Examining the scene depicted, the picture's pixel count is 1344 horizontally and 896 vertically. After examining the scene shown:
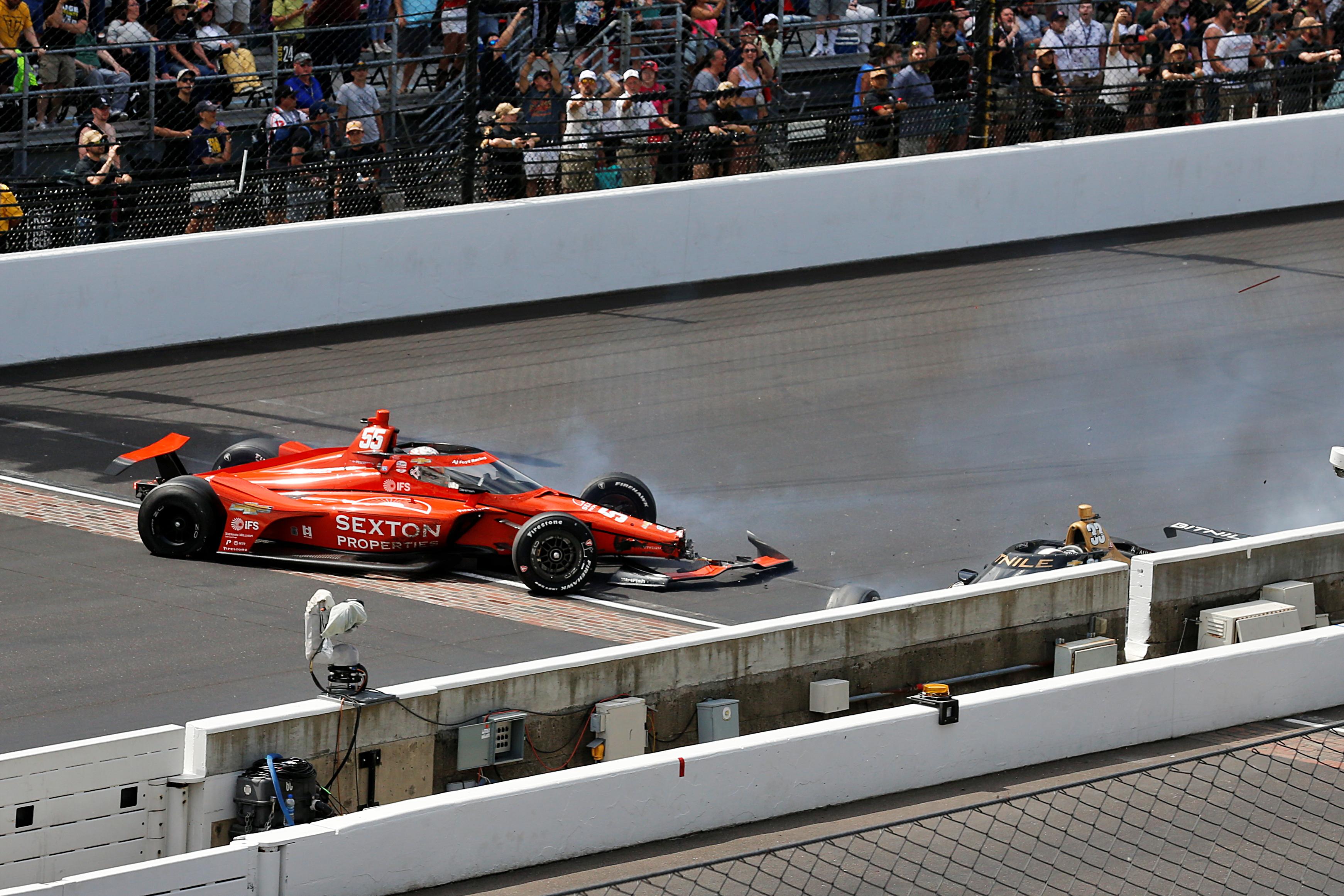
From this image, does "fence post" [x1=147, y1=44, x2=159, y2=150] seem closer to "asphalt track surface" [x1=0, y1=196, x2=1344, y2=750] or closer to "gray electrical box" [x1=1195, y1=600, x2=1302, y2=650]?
"asphalt track surface" [x1=0, y1=196, x2=1344, y2=750]

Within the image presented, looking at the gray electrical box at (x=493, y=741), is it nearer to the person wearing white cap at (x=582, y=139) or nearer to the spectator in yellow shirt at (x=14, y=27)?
the spectator in yellow shirt at (x=14, y=27)

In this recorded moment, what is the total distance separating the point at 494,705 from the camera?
968cm

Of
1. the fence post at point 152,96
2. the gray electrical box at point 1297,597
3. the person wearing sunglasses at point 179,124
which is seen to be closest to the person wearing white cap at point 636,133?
the person wearing sunglasses at point 179,124

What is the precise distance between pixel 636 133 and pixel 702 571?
7852mm

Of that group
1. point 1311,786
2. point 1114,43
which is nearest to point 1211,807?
point 1311,786

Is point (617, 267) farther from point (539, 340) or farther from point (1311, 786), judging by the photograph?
point (1311, 786)

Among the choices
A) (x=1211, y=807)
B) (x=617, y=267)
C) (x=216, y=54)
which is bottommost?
(x=1211, y=807)

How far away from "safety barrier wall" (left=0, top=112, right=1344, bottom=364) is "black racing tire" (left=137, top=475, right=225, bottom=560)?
182 inches

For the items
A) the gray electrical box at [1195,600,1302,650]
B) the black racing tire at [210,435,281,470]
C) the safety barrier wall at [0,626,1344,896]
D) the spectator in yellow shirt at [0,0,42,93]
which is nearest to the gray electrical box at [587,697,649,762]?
the safety barrier wall at [0,626,1344,896]

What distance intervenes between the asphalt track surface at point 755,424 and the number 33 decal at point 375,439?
1043 millimetres

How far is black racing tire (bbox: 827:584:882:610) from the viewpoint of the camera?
1198 centimetres

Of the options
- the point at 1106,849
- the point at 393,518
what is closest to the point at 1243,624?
the point at 1106,849

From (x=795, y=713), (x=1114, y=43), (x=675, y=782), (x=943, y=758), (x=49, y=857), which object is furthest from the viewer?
(x=1114, y=43)

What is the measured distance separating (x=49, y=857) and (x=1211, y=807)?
17.6 feet
